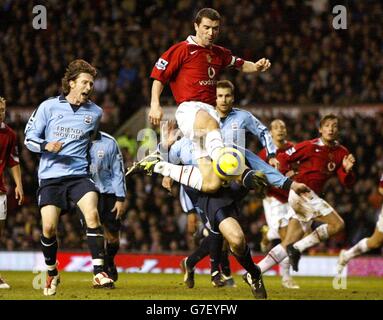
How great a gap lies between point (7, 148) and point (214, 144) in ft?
10.9

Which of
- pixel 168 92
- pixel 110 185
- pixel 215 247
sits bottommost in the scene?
pixel 215 247

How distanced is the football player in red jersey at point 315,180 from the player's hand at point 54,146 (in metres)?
3.95

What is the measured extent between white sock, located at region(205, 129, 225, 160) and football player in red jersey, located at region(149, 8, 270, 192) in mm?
64

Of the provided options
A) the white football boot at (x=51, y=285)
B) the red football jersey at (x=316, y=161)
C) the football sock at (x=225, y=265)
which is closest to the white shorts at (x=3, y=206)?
the white football boot at (x=51, y=285)

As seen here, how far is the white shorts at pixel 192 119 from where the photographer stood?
8.96 m

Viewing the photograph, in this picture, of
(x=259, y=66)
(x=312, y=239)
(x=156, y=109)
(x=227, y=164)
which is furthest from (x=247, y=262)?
(x=312, y=239)

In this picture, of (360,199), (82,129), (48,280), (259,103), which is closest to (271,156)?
(82,129)

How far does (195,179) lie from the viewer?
884cm

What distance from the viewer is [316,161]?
11.9 meters

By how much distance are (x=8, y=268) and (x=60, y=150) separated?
898 cm

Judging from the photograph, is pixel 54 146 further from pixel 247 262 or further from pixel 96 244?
pixel 247 262

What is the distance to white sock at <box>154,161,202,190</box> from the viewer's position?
29.0ft

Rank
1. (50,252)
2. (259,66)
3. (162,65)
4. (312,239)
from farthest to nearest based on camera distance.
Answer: (312,239)
(259,66)
(162,65)
(50,252)

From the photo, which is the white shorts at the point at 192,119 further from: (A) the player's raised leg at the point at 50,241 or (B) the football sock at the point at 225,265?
(B) the football sock at the point at 225,265
